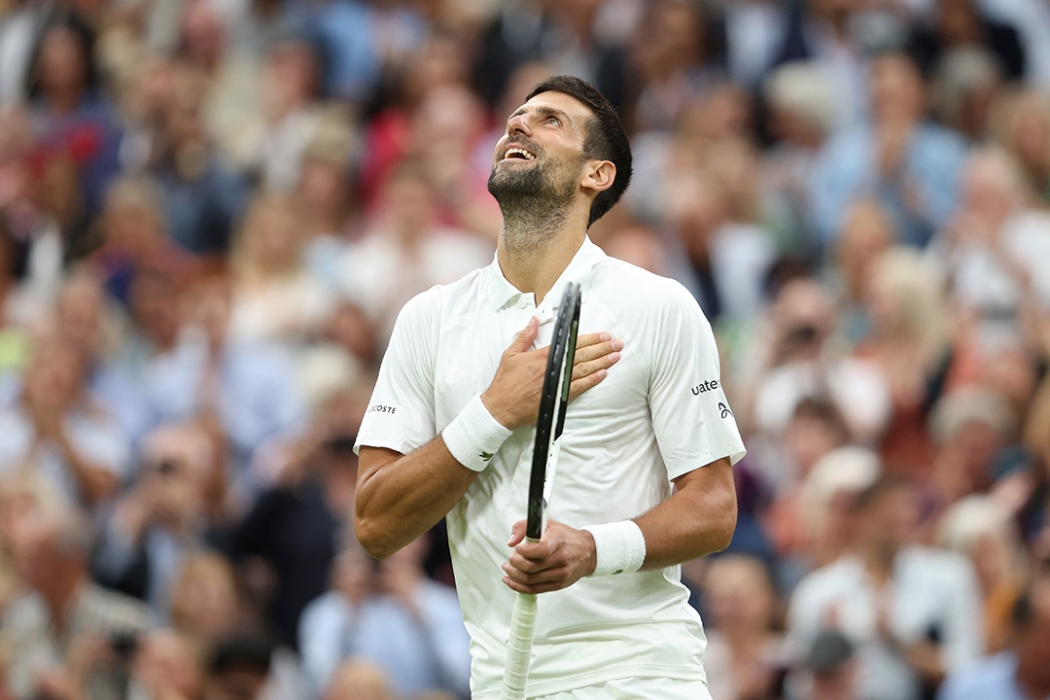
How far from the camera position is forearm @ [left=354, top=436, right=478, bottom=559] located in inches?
180

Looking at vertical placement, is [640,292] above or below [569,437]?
above

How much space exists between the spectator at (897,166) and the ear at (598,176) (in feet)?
20.8

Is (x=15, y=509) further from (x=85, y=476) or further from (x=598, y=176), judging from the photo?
(x=598, y=176)

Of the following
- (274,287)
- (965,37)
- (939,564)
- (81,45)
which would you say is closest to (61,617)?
(274,287)

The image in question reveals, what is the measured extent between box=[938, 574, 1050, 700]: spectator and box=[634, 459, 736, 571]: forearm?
342 centimetres

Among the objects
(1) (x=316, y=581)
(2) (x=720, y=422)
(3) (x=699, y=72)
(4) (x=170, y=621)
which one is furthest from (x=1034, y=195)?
(2) (x=720, y=422)

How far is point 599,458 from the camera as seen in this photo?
4637 mm

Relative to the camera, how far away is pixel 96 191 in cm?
1262

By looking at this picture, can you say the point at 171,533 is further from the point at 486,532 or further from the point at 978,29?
the point at 978,29

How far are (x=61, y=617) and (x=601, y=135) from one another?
4939 mm

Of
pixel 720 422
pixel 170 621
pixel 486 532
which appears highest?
pixel 720 422

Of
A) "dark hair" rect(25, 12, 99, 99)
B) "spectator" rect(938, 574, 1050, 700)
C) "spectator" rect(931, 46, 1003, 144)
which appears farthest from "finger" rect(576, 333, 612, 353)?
"dark hair" rect(25, 12, 99, 99)

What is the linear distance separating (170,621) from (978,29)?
7109mm

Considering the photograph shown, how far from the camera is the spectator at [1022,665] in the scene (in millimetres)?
7527
